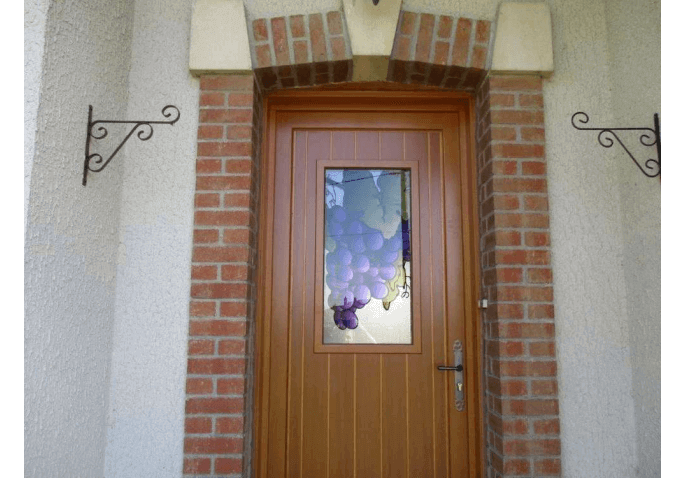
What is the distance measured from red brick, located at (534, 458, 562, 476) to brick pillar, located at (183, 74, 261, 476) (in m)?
1.21

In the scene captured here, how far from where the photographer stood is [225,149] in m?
2.43

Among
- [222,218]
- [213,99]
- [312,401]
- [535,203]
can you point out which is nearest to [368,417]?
[312,401]

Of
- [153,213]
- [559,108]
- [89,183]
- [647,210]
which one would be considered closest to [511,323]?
[647,210]

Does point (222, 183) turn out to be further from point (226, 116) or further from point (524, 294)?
point (524, 294)

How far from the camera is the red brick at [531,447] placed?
7.35ft

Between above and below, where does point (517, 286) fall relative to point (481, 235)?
below

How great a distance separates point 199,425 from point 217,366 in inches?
9.7

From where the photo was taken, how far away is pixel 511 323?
232cm

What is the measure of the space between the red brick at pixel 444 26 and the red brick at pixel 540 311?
4.18 ft

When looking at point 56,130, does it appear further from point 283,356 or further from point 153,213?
point 283,356

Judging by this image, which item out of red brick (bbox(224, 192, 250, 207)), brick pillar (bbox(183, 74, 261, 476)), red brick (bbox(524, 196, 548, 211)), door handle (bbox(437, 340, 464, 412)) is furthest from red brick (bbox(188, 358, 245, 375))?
red brick (bbox(524, 196, 548, 211))

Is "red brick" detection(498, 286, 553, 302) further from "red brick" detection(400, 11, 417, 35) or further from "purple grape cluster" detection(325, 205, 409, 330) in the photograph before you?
"red brick" detection(400, 11, 417, 35)

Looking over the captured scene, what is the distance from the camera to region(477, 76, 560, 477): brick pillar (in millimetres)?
2258

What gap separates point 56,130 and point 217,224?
0.72 metres
